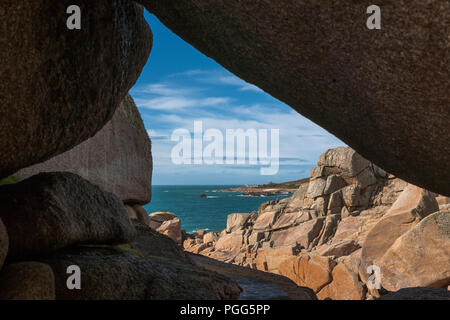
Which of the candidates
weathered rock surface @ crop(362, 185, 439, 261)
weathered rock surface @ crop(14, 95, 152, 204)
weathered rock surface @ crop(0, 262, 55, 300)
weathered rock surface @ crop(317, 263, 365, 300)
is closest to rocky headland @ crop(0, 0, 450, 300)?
weathered rock surface @ crop(0, 262, 55, 300)

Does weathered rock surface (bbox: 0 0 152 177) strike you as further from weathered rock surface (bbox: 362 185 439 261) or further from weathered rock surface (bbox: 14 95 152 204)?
weathered rock surface (bbox: 362 185 439 261)

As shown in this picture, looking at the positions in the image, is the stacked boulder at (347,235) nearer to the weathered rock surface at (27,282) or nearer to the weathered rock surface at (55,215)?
the weathered rock surface at (55,215)

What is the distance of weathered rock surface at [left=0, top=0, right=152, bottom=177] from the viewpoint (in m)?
3.89

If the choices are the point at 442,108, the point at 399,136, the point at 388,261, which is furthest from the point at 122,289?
the point at 388,261

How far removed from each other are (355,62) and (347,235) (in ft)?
85.5

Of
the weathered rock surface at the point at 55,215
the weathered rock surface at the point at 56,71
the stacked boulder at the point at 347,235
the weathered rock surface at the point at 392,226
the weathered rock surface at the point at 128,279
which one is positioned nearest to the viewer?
the weathered rock surface at the point at 56,71

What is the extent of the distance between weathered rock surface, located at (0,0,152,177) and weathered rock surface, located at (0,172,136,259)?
40 centimetres


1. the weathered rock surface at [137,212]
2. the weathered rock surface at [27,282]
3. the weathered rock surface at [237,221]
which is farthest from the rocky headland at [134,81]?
the weathered rock surface at [237,221]

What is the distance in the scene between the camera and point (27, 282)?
382 centimetres

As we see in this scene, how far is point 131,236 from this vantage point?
20.7ft

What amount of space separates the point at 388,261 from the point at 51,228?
14194 millimetres

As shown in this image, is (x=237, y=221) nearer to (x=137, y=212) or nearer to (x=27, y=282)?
(x=137, y=212)

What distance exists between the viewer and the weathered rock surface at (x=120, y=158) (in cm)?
987

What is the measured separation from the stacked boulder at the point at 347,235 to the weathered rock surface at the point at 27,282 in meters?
13.7
